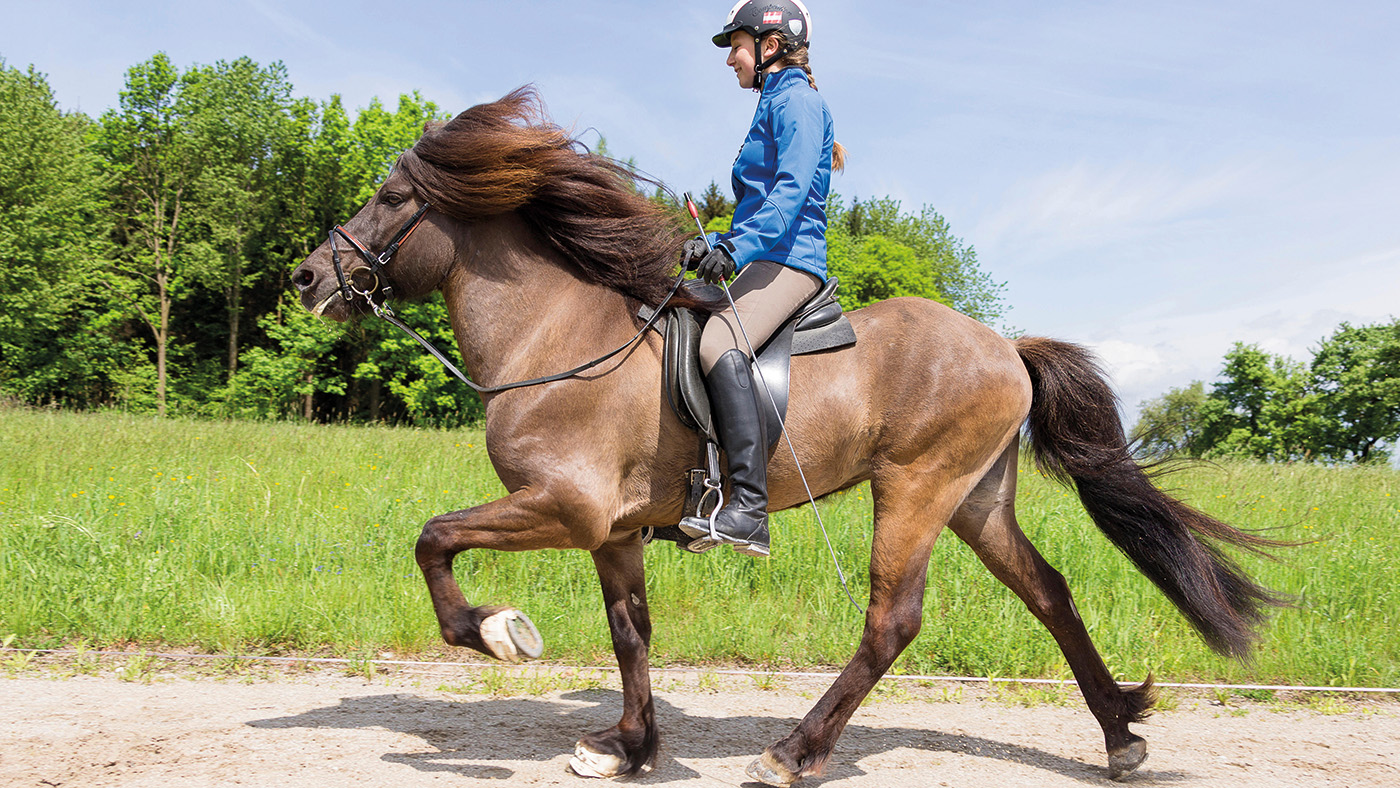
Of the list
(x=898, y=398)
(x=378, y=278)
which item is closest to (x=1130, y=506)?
(x=898, y=398)

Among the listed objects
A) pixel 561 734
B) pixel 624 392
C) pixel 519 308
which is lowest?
pixel 561 734

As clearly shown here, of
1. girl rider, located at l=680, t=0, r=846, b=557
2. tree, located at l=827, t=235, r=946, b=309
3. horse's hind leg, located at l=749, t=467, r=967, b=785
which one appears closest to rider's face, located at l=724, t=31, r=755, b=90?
girl rider, located at l=680, t=0, r=846, b=557

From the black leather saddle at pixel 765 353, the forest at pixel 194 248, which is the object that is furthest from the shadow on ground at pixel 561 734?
the forest at pixel 194 248

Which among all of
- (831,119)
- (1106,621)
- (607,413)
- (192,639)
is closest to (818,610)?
(1106,621)

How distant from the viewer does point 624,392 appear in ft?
11.7

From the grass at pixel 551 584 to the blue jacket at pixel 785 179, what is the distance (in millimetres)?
1356

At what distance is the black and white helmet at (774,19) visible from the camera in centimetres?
371

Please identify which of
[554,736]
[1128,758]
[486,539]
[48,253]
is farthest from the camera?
[48,253]

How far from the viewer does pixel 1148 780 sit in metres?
3.90

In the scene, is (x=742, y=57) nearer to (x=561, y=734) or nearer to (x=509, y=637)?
(x=509, y=637)

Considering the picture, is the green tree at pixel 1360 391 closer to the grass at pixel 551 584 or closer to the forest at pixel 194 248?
the forest at pixel 194 248

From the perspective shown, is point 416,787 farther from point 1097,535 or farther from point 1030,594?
point 1097,535

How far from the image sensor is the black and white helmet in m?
3.71

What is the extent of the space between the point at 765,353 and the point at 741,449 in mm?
460
